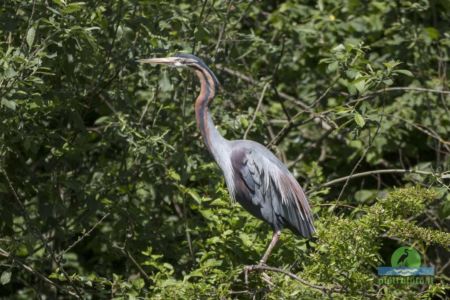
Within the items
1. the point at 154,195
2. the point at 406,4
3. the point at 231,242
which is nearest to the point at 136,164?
the point at 154,195

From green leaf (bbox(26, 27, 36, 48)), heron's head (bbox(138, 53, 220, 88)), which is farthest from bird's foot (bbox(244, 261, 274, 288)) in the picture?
green leaf (bbox(26, 27, 36, 48))

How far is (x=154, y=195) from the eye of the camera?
5.32 metres

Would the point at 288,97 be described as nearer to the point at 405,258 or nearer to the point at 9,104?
the point at 405,258

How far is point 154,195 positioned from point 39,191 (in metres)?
0.68

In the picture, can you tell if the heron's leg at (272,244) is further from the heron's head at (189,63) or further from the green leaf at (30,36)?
the green leaf at (30,36)

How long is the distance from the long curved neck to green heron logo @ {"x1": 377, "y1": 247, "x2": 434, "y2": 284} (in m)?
1.02

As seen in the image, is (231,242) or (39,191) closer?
(231,242)

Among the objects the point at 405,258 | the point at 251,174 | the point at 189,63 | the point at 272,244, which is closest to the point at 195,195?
the point at 251,174

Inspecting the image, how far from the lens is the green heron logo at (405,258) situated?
450 cm

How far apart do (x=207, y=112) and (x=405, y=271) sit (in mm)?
1272

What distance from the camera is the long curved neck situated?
179 inches

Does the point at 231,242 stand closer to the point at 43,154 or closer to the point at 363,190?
the point at 43,154

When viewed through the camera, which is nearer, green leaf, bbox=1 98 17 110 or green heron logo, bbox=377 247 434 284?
green heron logo, bbox=377 247 434 284

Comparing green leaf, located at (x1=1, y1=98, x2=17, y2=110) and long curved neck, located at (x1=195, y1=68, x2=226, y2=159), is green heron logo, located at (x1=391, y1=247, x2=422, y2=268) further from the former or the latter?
green leaf, located at (x1=1, y1=98, x2=17, y2=110)
